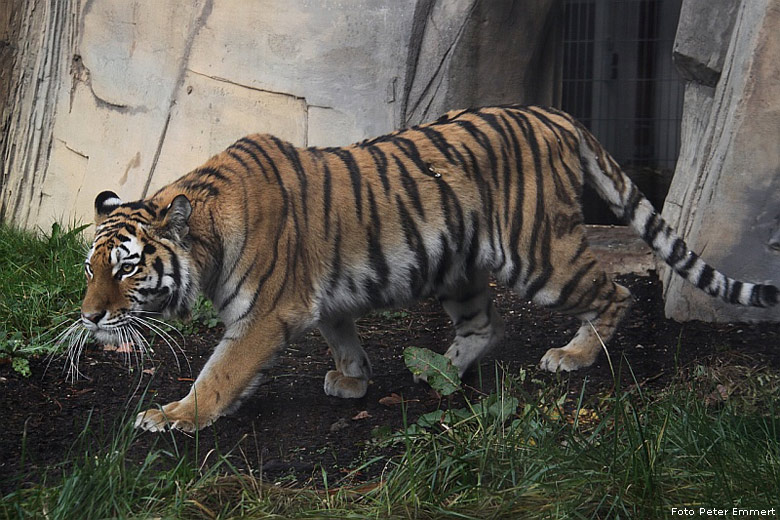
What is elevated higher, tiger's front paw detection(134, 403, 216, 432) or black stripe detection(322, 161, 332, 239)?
black stripe detection(322, 161, 332, 239)

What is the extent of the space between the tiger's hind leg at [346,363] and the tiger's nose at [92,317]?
2.76 ft

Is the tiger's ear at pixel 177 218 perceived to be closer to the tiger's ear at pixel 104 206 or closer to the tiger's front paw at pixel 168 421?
the tiger's ear at pixel 104 206

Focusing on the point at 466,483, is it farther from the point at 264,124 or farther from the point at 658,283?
the point at 264,124

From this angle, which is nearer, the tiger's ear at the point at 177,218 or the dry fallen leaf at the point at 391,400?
the tiger's ear at the point at 177,218

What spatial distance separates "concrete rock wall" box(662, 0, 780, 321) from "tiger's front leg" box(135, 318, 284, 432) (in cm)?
185

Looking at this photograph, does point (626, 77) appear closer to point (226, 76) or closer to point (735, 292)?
point (735, 292)

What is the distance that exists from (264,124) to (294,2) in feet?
2.08

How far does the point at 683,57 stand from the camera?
13.7 feet

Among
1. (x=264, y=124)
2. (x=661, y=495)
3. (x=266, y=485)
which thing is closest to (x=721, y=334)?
(x=661, y=495)

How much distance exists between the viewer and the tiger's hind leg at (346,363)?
3.46 m

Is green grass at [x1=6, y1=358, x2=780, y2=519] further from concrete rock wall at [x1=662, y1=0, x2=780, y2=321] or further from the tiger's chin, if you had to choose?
concrete rock wall at [x1=662, y1=0, x2=780, y2=321]

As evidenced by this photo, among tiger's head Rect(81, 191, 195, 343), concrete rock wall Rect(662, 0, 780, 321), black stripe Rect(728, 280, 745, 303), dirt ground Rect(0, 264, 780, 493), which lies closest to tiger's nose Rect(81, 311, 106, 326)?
tiger's head Rect(81, 191, 195, 343)

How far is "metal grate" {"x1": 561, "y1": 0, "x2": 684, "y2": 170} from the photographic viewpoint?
3688 mm

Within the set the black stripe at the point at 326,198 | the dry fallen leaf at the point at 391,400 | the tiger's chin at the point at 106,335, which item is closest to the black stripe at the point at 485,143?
the black stripe at the point at 326,198
